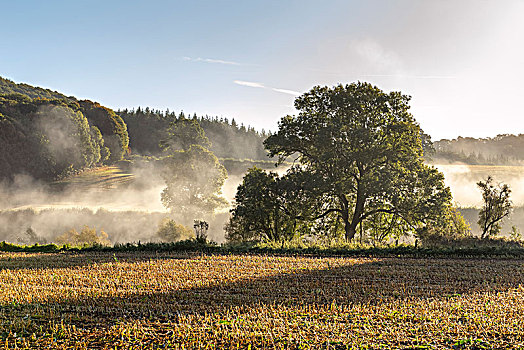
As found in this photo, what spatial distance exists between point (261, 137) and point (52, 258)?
8861cm

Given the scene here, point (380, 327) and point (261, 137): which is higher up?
point (261, 137)

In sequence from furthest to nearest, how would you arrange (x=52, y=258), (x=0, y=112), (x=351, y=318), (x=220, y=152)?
1. (x=220, y=152)
2. (x=0, y=112)
3. (x=52, y=258)
4. (x=351, y=318)

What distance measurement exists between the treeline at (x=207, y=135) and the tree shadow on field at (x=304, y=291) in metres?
55.5

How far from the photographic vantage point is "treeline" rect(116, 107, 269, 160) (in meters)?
77.8

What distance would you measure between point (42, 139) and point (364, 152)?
40.9m

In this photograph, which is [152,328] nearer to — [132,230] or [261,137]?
[132,230]

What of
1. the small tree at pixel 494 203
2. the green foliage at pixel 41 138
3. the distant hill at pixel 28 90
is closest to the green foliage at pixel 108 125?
the green foliage at pixel 41 138

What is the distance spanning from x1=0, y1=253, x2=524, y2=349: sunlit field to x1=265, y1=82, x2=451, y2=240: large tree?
366 inches

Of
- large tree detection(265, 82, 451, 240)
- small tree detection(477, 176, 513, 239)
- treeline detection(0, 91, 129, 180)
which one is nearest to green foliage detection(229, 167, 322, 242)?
large tree detection(265, 82, 451, 240)

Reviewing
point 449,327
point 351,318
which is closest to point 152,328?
point 351,318

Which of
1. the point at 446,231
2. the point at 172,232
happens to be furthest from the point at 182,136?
the point at 446,231

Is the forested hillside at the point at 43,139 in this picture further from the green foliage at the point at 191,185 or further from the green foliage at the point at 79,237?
the green foliage at the point at 79,237

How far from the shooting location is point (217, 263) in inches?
581

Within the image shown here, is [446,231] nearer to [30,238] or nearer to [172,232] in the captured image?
[172,232]
